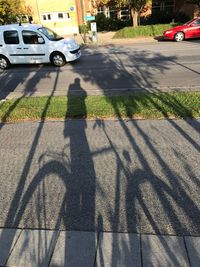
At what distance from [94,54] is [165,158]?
12736 mm

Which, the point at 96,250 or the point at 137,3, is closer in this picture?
the point at 96,250

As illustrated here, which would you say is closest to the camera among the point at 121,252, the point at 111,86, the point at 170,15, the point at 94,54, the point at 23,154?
the point at 121,252

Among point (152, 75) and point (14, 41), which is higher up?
point (14, 41)

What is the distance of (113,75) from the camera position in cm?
1096

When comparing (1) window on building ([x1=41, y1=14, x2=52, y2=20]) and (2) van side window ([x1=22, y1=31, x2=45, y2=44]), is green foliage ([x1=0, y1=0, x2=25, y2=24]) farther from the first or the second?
(2) van side window ([x1=22, y1=31, x2=45, y2=44])

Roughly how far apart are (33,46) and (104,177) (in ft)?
34.9

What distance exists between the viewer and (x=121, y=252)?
3.04 m

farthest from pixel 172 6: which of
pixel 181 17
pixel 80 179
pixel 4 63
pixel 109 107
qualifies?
pixel 80 179

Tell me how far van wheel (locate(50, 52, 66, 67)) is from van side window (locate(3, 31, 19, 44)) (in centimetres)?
192

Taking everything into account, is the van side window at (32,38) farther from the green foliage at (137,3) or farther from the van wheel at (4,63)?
the green foliage at (137,3)

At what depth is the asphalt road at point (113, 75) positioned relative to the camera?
31.1 ft

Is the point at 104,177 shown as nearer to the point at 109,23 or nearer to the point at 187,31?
the point at 187,31

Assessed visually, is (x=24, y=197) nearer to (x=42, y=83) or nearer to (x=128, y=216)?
(x=128, y=216)

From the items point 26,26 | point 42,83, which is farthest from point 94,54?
point 42,83
